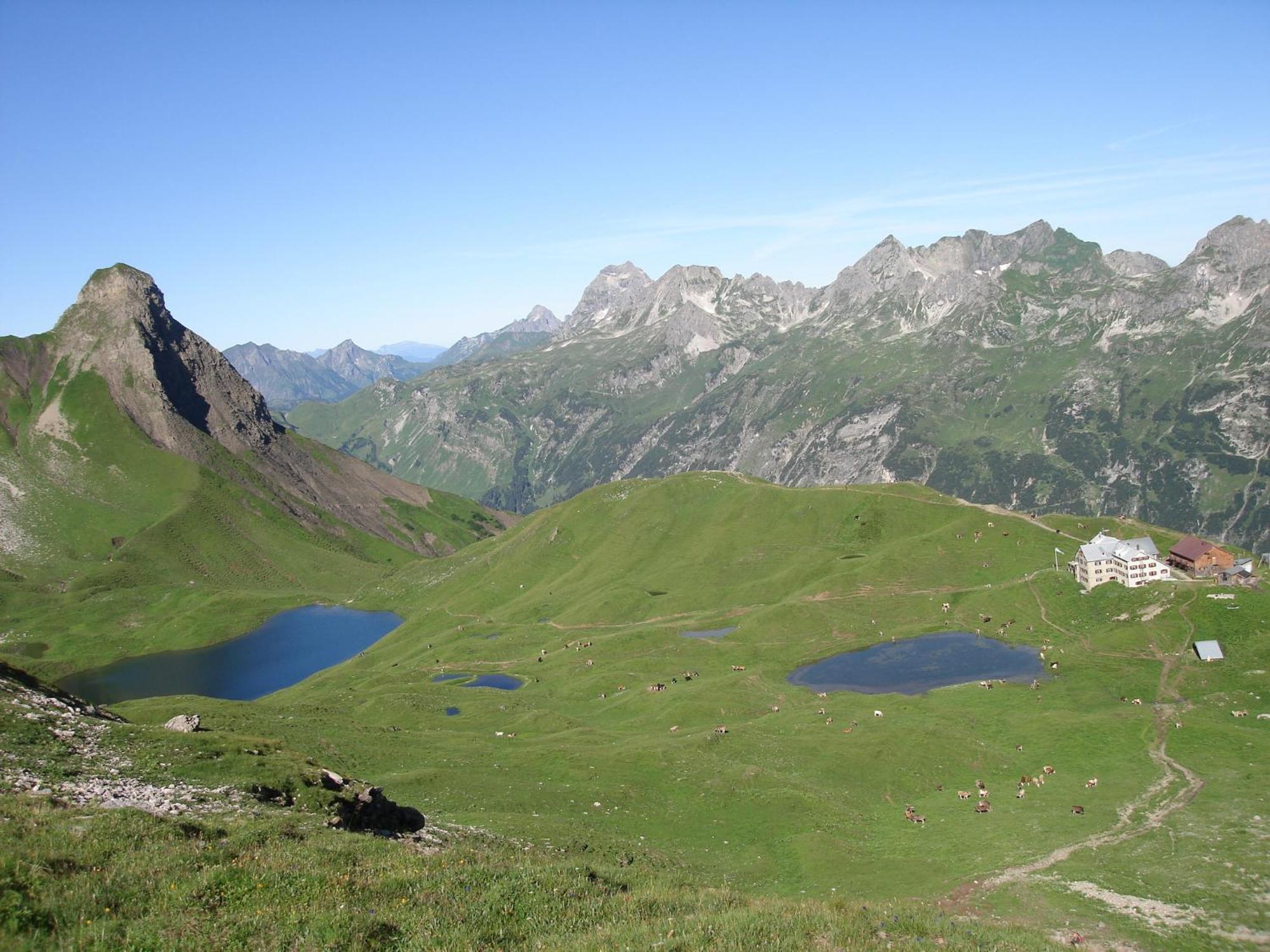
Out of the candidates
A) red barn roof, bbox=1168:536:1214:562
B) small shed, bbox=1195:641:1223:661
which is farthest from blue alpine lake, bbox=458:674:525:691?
red barn roof, bbox=1168:536:1214:562

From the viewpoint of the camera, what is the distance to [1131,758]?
7681cm

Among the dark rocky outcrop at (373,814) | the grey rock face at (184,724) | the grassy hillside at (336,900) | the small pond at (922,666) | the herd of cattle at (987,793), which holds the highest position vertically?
the grassy hillside at (336,900)

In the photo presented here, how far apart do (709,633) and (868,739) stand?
64.9 metres

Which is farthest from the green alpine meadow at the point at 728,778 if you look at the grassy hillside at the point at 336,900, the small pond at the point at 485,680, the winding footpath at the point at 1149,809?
the small pond at the point at 485,680

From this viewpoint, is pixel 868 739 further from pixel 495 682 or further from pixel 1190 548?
pixel 1190 548

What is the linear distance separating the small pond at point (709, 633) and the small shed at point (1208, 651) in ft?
224

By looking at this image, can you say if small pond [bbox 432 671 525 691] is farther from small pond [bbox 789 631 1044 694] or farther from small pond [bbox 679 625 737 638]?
small pond [bbox 789 631 1044 694]

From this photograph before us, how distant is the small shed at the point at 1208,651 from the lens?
4065 inches

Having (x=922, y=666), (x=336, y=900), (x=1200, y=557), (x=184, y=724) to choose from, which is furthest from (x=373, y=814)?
(x=1200, y=557)

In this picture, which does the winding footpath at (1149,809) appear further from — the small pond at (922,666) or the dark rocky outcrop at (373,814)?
the dark rocky outcrop at (373,814)

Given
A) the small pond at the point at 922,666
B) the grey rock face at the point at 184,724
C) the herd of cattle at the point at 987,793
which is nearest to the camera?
the grey rock face at the point at 184,724

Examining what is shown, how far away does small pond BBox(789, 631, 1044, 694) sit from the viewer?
114 m

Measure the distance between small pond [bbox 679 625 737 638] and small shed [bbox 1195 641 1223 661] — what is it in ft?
224

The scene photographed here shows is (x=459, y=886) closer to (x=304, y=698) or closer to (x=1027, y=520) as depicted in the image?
(x=304, y=698)
